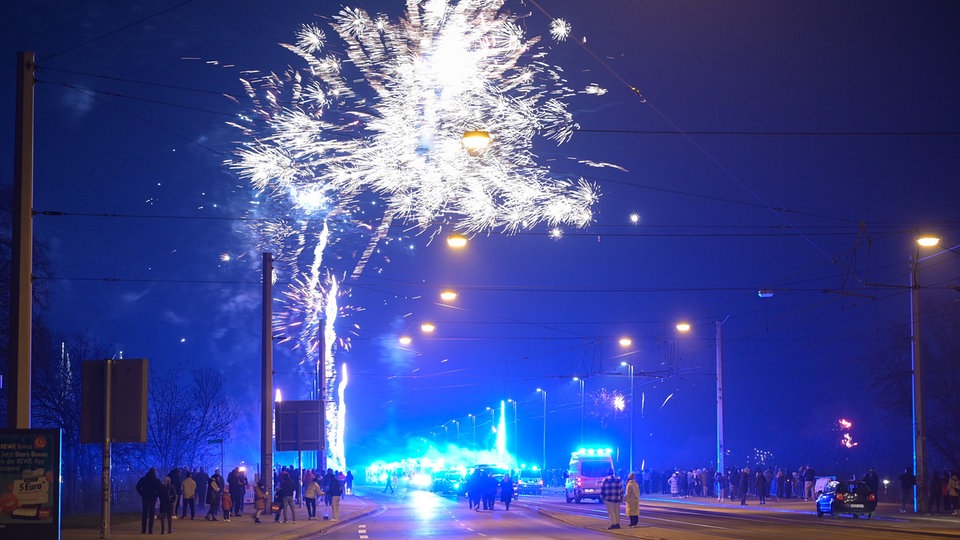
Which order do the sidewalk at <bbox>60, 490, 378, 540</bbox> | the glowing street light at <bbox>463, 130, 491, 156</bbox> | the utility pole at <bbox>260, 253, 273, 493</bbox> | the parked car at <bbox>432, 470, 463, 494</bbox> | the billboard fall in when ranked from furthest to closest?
the parked car at <bbox>432, 470, 463, 494</bbox> < the utility pole at <bbox>260, 253, 273, 493</bbox> < the sidewalk at <bbox>60, 490, 378, 540</bbox> < the glowing street light at <bbox>463, 130, 491, 156</bbox> < the billboard

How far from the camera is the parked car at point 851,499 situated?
41.6 meters

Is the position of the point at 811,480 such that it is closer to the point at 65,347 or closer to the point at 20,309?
the point at 65,347

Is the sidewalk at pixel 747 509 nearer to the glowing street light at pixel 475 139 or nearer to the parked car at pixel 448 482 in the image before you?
the glowing street light at pixel 475 139

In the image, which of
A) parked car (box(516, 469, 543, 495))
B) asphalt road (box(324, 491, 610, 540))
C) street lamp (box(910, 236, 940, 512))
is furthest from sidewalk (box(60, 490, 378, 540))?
parked car (box(516, 469, 543, 495))

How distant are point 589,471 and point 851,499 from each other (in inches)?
854

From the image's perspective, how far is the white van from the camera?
202 feet

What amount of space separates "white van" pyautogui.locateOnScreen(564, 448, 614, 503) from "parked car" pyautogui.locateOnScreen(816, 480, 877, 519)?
19.6 meters

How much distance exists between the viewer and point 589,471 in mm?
61969

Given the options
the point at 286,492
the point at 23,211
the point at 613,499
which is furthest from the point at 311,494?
the point at 23,211

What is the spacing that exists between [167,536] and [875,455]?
67629mm

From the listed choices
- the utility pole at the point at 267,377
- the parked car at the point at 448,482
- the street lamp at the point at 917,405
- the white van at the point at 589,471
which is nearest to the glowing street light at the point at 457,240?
the utility pole at the point at 267,377

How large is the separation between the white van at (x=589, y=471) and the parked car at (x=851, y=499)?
1957 cm

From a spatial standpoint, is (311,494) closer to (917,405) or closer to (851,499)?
(851,499)

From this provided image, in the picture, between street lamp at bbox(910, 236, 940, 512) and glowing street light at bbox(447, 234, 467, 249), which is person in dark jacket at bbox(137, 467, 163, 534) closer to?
glowing street light at bbox(447, 234, 467, 249)
